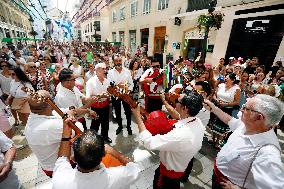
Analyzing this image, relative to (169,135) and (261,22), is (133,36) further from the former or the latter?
(169,135)

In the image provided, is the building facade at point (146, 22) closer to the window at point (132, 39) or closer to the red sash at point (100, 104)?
the window at point (132, 39)

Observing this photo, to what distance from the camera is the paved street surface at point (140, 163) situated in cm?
321

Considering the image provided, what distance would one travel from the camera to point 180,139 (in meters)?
1.89

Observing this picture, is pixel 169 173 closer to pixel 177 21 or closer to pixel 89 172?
pixel 89 172

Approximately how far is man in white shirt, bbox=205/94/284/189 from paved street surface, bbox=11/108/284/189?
1.69 metres

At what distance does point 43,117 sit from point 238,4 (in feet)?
35.9

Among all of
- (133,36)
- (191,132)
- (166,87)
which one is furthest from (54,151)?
(133,36)

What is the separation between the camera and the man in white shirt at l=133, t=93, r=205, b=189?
1.90 m

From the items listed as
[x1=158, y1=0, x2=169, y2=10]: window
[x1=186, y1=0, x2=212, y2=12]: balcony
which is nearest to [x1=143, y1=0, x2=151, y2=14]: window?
[x1=158, y1=0, x2=169, y2=10]: window

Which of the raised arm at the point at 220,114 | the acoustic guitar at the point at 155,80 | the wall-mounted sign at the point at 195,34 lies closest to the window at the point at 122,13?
the wall-mounted sign at the point at 195,34

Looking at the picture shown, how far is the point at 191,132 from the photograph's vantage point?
1.98 m

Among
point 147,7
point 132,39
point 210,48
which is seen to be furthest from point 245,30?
point 132,39

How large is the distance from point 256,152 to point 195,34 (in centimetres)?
1221

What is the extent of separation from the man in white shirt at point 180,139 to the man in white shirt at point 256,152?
37 centimetres
